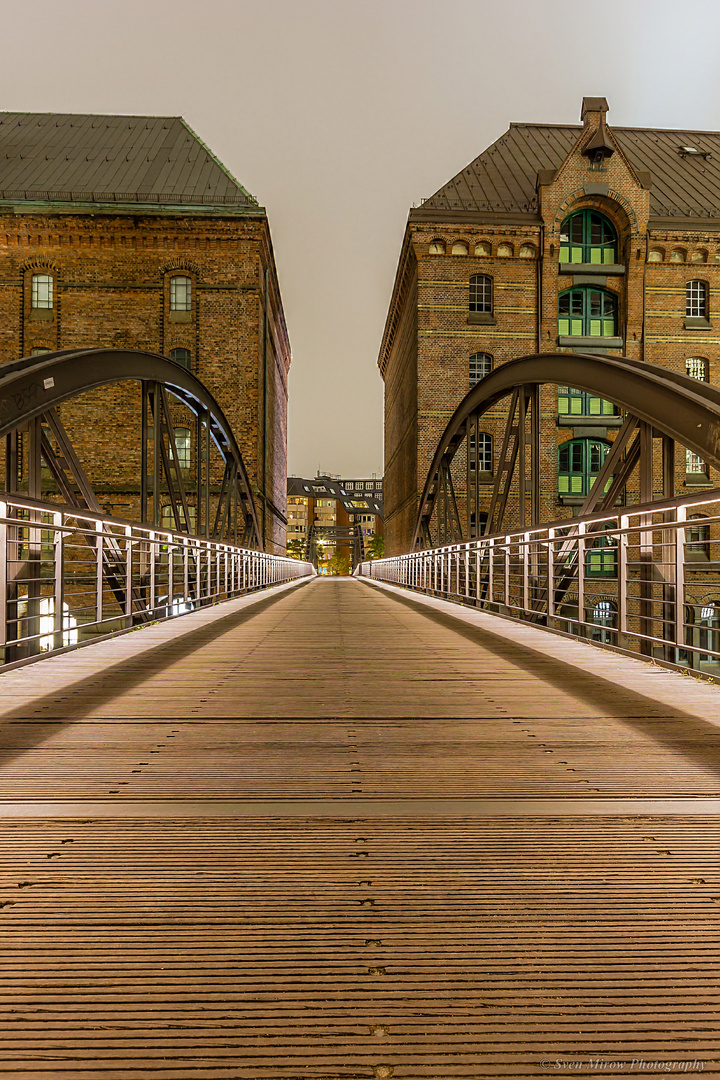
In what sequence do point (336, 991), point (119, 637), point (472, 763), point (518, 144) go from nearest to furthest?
point (336, 991) < point (472, 763) < point (119, 637) < point (518, 144)

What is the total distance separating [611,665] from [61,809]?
4.15m

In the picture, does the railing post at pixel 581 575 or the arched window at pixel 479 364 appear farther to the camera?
the arched window at pixel 479 364

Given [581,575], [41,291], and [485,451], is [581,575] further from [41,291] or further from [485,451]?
[41,291]

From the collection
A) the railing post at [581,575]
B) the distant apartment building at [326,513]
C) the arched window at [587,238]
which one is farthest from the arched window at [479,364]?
the distant apartment building at [326,513]

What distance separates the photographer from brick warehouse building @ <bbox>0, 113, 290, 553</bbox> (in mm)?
27109

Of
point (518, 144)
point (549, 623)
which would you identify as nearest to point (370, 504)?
point (518, 144)

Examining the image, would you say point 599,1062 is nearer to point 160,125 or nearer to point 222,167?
point 222,167

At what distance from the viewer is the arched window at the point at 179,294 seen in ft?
90.6

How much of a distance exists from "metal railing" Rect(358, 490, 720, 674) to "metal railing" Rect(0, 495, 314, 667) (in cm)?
403

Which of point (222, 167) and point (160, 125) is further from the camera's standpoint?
point (160, 125)

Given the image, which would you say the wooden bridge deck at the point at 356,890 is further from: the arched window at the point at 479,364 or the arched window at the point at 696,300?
→ the arched window at the point at 696,300

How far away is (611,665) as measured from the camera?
17.6 ft

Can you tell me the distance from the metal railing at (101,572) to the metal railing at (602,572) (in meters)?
4.03

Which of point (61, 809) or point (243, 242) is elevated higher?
point (243, 242)
